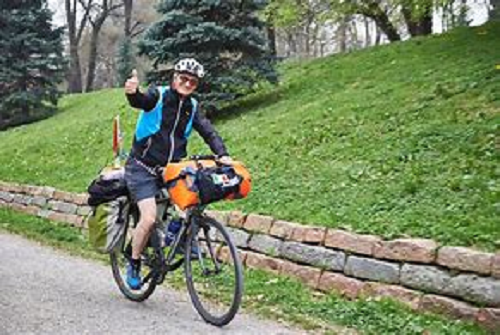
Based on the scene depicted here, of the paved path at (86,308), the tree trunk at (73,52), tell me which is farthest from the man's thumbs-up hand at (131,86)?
the tree trunk at (73,52)

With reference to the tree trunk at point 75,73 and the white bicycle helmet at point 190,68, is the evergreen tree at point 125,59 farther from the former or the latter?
the white bicycle helmet at point 190,68

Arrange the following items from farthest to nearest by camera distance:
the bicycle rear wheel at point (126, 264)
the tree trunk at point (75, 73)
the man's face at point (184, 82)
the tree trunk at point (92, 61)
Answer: the tree trunk at point (92, 61) < the tree trunk at point (75, 73) < the bicycle rear wheel at point (126, 264) < the man's face at point (184, 82)

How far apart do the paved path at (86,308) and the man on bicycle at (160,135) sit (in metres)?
0.52

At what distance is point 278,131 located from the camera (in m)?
9.99

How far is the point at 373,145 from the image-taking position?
794cm

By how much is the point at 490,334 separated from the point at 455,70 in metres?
6.89

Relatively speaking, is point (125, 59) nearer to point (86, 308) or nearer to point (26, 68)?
point (26, 68)

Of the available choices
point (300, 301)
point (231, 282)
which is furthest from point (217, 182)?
point (300, 301)

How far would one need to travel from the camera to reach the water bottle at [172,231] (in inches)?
195

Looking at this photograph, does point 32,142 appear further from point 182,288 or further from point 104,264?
point 182,288

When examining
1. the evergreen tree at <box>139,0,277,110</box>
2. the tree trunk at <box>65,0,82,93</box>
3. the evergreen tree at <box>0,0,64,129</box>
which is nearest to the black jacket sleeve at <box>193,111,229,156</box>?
the evergreen tree at <box>139,0,277,110</box>

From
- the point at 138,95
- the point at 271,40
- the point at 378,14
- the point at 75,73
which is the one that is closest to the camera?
the point at 138,95

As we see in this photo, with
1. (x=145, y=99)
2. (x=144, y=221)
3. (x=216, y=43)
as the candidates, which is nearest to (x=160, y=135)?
(x=145, y=99)

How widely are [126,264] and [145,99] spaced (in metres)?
1.37
